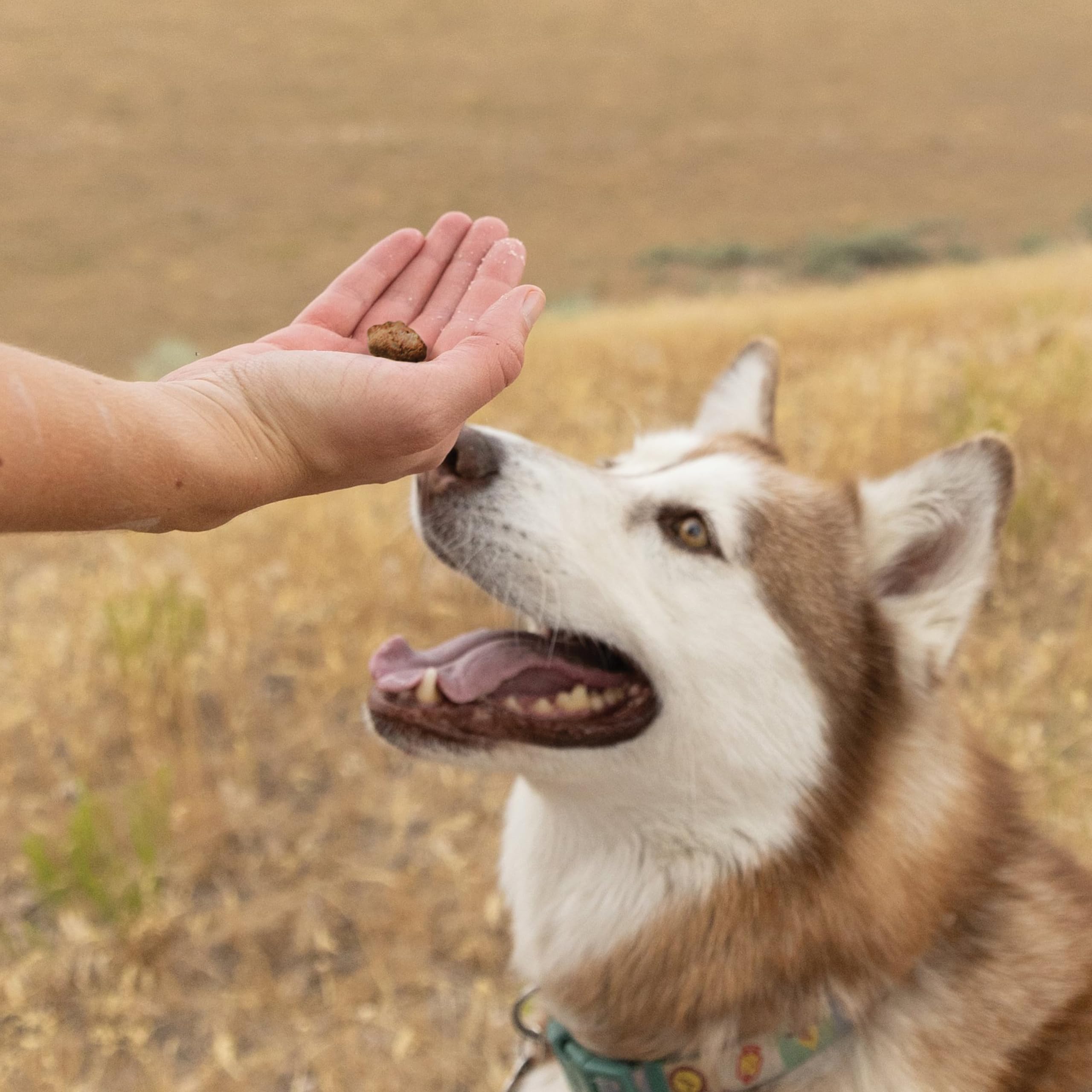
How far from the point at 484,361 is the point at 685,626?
74 centimetres

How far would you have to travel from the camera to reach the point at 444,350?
6.25ft

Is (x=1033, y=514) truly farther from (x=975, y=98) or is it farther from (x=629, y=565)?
(x=975, y=98)

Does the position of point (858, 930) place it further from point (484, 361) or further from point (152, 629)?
point (152, 629)

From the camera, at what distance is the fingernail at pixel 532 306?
1876mm

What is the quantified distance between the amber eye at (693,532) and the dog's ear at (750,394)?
1.87 feet

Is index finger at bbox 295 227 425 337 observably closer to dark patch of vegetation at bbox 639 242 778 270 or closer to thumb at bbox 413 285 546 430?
thumb at bbox 413 285 546 430

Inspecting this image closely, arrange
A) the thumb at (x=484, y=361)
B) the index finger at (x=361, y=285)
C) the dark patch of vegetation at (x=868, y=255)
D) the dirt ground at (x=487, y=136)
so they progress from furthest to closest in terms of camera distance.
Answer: the dirt ground at (x=487, y=136) < the dark patch of vegetation at (x=868, y=255) < the index finger at (x=361, y=285) < the thumb at (x=484, y=361)

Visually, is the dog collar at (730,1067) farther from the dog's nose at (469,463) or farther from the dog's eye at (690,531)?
the dog's nose at (469,463)

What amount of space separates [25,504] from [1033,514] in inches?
153

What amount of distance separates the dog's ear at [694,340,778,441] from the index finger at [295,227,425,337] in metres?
0.97

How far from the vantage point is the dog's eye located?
218 cm

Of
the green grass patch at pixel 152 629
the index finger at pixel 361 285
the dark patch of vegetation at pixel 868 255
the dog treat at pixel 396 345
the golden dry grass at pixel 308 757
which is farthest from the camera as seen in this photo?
the dark patch of vegetation at pixel 868 255

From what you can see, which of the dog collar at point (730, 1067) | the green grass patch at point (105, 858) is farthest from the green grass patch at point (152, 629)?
the dog collar at point (730, 1067)

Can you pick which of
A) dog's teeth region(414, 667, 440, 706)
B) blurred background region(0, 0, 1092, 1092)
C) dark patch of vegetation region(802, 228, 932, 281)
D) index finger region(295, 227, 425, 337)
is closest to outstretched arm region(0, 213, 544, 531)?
index finger region(295, 227, 425, 337)
